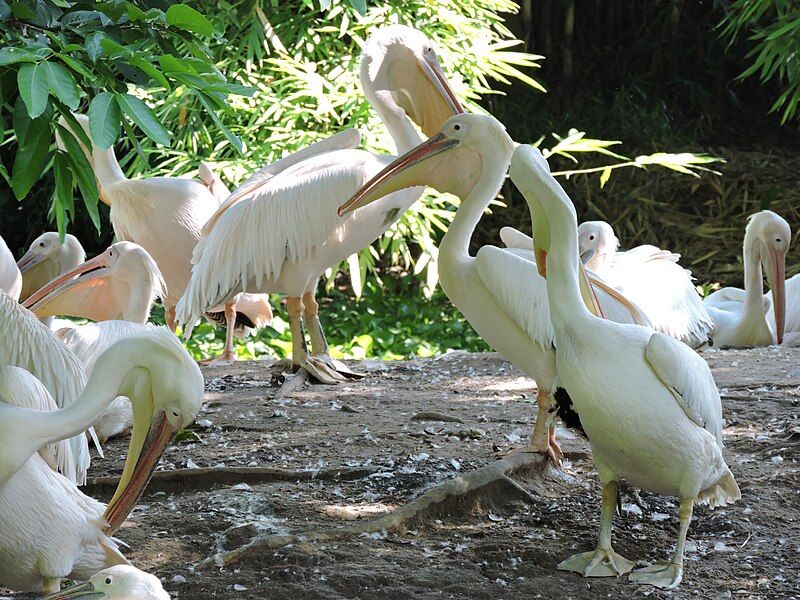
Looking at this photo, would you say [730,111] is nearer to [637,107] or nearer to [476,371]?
[637,107]

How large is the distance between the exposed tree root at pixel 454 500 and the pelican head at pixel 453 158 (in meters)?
1.12

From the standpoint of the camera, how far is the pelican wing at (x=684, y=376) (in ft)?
9.14

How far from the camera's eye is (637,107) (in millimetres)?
10000

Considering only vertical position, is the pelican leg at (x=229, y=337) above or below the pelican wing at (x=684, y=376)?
below

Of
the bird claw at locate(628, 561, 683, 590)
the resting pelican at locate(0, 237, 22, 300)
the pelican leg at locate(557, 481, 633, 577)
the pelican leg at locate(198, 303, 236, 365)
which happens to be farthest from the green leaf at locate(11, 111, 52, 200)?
the pelican leg at locate(198, 303, 236, 365)

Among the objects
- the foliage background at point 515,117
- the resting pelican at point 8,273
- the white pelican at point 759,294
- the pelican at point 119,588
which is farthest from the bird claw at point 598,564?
the foliage background at point 515,117

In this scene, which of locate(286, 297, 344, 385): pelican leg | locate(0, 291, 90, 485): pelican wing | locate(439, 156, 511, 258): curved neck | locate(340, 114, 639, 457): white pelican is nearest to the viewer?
locate(0, 291, 90, 485): pelican wing

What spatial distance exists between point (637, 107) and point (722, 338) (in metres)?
3.62

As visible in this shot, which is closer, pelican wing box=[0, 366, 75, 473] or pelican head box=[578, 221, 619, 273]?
pelican wing box=[0, 366, 75, 473]

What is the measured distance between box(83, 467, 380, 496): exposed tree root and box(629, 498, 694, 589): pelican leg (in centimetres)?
110

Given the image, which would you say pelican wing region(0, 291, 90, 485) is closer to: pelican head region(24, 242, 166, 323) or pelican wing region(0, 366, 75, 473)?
pelican wing region(0, 366, 75, 473)

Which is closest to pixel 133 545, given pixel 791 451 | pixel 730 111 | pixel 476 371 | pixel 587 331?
pixel 587 331

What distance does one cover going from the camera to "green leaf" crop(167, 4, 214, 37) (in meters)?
2.28

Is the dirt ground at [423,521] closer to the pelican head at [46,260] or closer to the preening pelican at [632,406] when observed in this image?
the preening pelican at [632,406]
